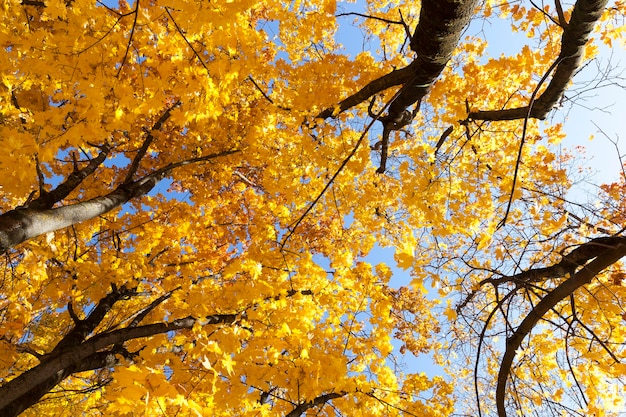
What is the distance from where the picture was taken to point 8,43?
2697mm

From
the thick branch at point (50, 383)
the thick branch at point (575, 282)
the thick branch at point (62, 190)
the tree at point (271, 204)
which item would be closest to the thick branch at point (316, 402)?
the tree at point (271, 204)

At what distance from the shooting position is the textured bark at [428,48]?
2232 mm

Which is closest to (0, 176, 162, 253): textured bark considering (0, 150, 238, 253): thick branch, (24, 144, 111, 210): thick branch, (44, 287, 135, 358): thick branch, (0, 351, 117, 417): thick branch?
(0, 150, 238, 253): thick branch

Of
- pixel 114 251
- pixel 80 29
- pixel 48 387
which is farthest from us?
pixel 114 251

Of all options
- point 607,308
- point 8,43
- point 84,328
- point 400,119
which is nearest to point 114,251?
point 84,328

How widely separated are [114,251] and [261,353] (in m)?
3.43

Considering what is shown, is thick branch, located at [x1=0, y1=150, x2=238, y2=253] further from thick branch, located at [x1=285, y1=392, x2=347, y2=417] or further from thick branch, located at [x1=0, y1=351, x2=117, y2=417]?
thick branch, located at [x1=285, y1=392, x2=347, y2=417]

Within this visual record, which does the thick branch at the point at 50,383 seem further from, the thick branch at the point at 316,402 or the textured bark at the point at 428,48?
the textured bark at the point at 428,48

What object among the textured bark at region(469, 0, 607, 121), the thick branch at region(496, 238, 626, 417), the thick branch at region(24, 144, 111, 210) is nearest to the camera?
the thick branch at region(496, 238, 626, 417)

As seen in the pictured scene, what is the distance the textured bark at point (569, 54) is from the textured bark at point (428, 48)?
695mm

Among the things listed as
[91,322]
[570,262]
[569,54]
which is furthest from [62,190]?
[570,262]

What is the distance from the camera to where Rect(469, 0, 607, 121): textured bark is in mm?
2391

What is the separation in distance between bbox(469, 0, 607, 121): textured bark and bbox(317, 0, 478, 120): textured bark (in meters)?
0.70

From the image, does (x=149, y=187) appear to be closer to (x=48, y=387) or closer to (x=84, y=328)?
(x=84, y=328)
